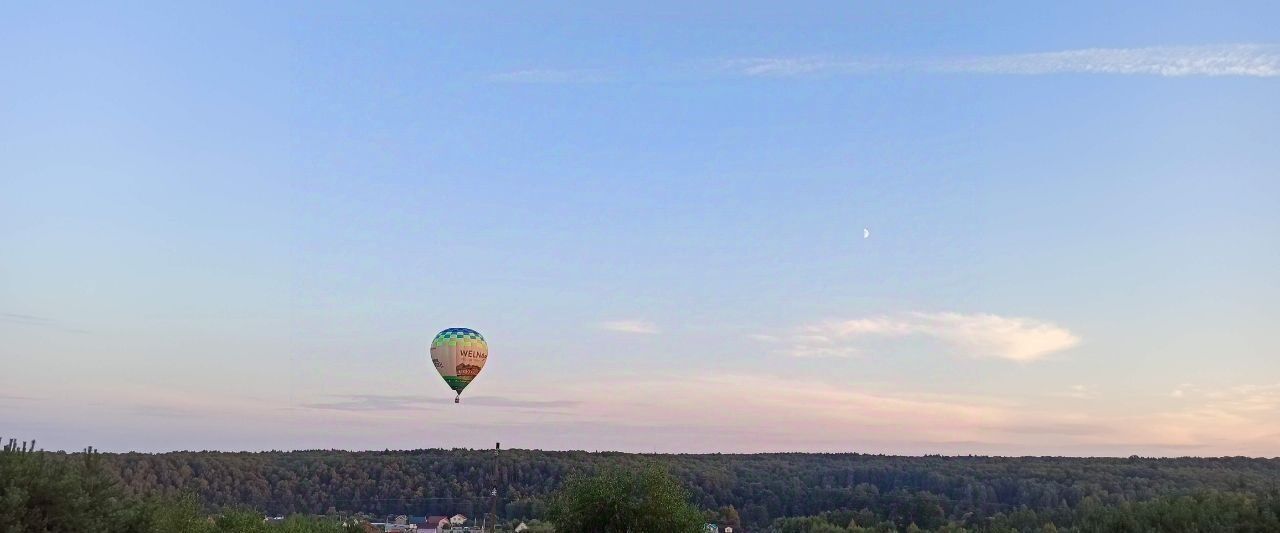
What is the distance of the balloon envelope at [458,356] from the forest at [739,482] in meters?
53.2

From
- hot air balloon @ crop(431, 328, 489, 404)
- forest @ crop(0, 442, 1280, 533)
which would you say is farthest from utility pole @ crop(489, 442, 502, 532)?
hot air balloon @ crop(431, 328, 489, 404)

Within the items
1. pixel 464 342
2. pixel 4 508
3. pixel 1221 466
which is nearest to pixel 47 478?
pixel 4 508

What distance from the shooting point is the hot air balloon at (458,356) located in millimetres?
55219

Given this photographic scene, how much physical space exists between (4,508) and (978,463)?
133 m

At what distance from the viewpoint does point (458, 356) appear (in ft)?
181

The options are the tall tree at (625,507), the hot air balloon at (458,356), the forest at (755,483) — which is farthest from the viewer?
the forest at (755,483)

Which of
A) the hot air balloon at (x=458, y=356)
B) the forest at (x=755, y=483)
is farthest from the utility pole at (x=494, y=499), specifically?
the hot air balloon at (x=458, y=356)

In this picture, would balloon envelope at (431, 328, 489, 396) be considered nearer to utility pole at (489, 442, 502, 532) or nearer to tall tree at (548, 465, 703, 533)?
tall tree at (548, 465, 703, 533)

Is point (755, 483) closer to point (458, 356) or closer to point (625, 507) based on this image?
point (458, 356)

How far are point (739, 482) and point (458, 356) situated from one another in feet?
268

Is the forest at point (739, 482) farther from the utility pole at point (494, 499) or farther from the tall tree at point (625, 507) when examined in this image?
the tall tree at point (625, 507)

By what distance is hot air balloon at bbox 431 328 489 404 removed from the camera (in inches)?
2174

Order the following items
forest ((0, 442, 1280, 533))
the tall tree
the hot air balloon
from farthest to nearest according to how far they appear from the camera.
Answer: forest ((0, 442, 1280, 533)), the hot air balloon, the tall tree

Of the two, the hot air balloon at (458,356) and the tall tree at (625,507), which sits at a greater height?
the hot air balloon at (458,356)
